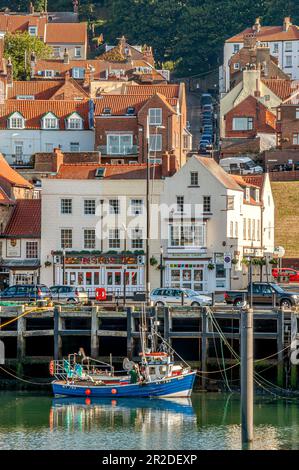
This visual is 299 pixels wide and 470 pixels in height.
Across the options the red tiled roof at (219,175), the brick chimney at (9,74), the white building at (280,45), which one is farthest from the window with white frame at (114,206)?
the white building at (280,45)

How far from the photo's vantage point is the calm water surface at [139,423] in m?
69.1

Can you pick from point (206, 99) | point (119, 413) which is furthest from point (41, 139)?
point (119, 413)

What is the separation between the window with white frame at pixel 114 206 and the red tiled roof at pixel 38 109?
3243 cm

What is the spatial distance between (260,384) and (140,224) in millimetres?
25911

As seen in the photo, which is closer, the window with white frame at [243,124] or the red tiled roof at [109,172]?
the red tiled roof at [109,172]

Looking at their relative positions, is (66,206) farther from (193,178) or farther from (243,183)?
(243,183)

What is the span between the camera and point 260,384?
79.8m

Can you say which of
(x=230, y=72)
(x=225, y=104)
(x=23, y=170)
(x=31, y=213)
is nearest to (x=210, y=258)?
(x=31, y=213)

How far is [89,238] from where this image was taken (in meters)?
103

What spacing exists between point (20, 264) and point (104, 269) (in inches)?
210

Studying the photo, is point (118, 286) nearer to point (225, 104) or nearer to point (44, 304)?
point (44, 304)

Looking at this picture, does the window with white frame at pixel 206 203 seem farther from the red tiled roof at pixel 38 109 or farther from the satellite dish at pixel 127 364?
the red tiled roof at pixel 38 109

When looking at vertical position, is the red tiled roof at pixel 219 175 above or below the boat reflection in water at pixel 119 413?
above

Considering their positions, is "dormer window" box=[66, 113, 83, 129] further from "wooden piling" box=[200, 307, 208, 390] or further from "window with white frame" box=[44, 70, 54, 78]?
"wooden piling" box=[200, 307, 208, 390]
